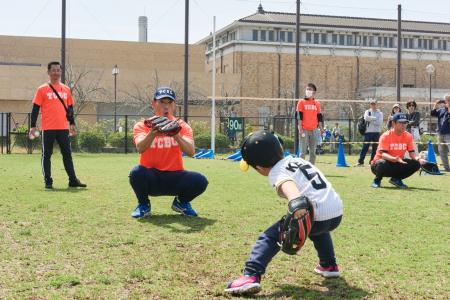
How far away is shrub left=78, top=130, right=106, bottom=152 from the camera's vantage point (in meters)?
27.1

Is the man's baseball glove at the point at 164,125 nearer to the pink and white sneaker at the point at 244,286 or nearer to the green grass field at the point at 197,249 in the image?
the green grass field at the point at 197,249

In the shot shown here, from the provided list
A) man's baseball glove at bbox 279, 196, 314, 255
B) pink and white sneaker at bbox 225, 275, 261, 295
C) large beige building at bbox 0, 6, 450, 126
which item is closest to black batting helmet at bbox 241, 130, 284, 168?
man's baseball glove at bbox 279, 196, 314, 255

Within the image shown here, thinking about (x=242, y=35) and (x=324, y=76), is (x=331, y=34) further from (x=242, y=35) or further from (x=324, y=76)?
(x=242, y=35)

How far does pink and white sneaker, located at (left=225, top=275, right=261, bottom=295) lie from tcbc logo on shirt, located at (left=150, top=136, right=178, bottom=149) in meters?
3.03

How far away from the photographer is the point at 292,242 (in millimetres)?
3699

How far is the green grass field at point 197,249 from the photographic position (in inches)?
154

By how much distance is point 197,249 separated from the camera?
16.6 ft

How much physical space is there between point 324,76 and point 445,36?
15.3 metres

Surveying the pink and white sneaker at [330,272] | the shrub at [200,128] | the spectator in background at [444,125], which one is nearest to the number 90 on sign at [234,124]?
the shrub at [200,128]

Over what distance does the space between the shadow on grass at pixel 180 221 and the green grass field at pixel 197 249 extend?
0.03 ft

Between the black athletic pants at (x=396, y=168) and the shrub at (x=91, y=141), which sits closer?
the black athletic pants at (x=396, y=168)

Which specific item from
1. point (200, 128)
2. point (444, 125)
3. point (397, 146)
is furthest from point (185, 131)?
point (200, 128)

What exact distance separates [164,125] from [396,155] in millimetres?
5572

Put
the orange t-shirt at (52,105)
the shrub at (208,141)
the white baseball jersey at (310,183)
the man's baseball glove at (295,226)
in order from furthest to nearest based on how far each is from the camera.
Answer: the shrub at (208,141) < the orange t-shirt at (52,105) < the white baseball jersey at (310,183) < the man's baseball glove at (295,226)
